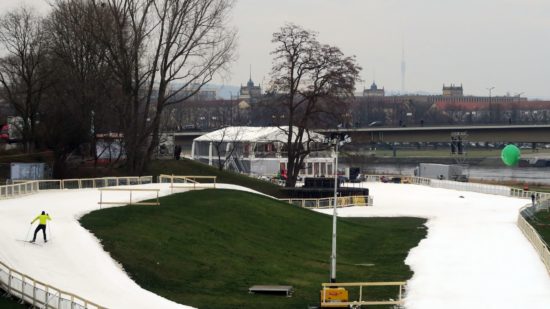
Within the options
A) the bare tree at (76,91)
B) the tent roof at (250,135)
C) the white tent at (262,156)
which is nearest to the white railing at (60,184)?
the bare tree at (76,91)

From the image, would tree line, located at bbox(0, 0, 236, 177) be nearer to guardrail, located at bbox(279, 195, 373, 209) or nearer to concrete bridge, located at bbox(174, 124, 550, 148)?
guardrail, located at bbox(279, 195, 373, 209)

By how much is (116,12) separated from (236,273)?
4420 cm

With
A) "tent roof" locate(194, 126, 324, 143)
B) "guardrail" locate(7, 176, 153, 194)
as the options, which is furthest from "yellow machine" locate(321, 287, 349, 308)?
"tent roof" locate(194, 126, 324, 143)

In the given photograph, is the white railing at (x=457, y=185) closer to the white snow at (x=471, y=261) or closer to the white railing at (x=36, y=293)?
the white snow at (x=471, y=261)

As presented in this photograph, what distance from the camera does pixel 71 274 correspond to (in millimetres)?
37312

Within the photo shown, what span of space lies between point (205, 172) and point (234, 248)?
158ft

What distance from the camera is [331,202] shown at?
3627 inches

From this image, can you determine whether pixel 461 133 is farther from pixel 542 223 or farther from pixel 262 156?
pixel 542 223

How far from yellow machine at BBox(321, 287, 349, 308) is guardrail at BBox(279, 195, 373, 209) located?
50.6m

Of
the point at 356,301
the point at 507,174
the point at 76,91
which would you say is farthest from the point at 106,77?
the point at 507,174

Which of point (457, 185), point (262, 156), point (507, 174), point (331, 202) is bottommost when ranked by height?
point (331, 202)

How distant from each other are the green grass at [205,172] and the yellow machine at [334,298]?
187ft

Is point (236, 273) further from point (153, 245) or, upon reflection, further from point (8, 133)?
point (8, 133)

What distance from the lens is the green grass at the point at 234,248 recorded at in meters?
40.4
